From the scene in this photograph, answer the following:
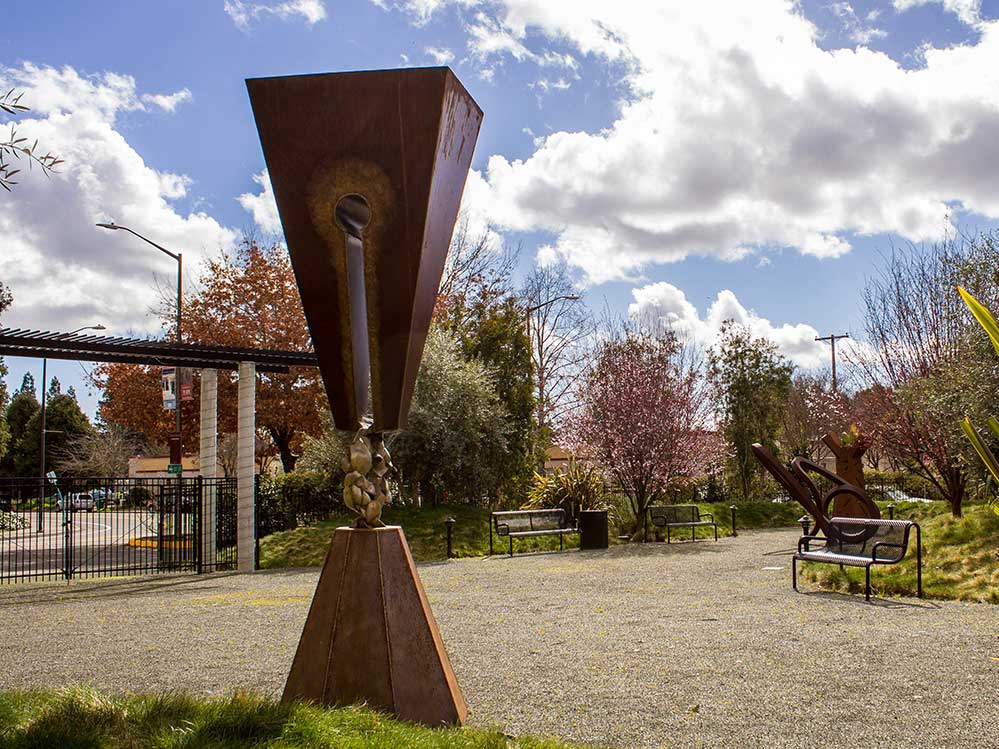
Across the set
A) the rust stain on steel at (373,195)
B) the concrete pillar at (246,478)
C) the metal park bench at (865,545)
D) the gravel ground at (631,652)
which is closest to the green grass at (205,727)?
the gravel ground at (631,652)

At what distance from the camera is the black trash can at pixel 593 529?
53.3ft

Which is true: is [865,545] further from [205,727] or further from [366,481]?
[205,727]

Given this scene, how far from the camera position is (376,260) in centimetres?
462

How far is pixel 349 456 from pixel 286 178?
1.60 m

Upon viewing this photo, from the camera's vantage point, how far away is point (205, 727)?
361 cm

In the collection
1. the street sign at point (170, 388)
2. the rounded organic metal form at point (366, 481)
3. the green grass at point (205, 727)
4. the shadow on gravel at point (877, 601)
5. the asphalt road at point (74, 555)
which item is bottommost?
the asphalt road at point (74, 555)

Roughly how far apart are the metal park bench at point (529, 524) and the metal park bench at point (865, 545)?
615cm

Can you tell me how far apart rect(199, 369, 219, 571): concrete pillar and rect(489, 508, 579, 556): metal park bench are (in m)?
5.07

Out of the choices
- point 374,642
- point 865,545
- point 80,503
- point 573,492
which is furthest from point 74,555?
point 80,503

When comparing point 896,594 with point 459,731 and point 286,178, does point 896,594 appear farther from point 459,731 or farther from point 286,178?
point 286,178

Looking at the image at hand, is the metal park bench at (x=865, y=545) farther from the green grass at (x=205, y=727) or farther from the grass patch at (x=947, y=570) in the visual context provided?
the green grass at (x=205, y=727)

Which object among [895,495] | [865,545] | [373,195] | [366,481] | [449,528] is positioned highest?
[373,195]

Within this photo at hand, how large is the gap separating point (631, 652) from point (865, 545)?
15.3ft

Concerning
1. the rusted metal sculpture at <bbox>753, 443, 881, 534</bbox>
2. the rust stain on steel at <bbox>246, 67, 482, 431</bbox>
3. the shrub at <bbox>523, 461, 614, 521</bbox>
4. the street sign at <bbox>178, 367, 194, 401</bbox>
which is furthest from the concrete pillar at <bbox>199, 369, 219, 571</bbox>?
the rust stain on steel at <bbox>246, 67, 482, 431</bbox>
